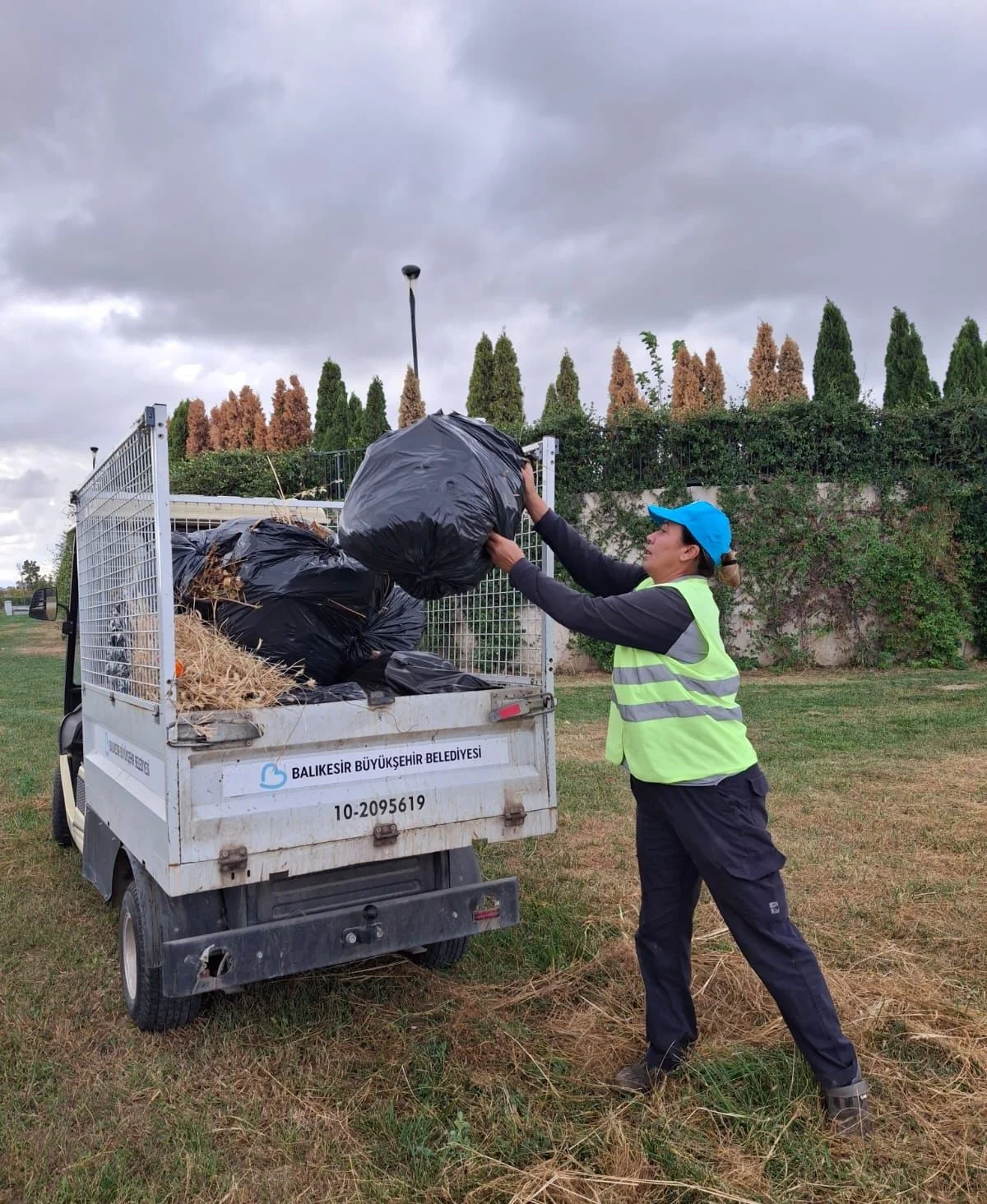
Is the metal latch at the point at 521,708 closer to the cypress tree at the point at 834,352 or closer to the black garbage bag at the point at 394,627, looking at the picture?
the black garbage bag at the point at 394,627

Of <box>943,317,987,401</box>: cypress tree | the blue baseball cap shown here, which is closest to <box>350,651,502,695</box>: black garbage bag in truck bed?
the blue baseball cap

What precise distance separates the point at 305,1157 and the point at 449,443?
2.07 metres

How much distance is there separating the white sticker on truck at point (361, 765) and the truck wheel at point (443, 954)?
835mm

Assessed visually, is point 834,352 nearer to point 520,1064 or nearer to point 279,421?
point 279,421

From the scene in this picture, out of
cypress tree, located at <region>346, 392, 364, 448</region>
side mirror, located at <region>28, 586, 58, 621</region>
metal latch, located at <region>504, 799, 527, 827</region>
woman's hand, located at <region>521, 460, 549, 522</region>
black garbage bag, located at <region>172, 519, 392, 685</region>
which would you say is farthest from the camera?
cypress tree, located at <region>346, 392, 364, 448</region>

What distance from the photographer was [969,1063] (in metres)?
2.77

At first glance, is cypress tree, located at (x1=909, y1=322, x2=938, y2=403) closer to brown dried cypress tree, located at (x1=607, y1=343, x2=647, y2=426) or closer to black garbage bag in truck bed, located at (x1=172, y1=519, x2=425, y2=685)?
brown dried cypress tree, located at (x1=607, y1=343, x2=647, y2=426)

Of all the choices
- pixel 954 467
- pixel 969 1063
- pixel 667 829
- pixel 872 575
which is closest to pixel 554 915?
pixel 667 829

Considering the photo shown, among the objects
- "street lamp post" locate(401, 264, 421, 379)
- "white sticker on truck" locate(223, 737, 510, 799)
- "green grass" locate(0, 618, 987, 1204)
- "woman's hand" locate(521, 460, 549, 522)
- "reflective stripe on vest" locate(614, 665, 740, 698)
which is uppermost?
"street lamp post" locate(401, 264, 421, 379)

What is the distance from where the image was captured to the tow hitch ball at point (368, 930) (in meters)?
3.01

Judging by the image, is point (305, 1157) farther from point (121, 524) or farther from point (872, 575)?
point (872, 575)

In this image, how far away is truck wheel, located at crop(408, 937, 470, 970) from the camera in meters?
3.66

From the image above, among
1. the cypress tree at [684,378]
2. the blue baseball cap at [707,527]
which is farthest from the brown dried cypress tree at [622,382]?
the blue baseball cap at [707,527]

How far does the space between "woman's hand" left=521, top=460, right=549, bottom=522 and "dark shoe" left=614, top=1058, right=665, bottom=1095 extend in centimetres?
176
